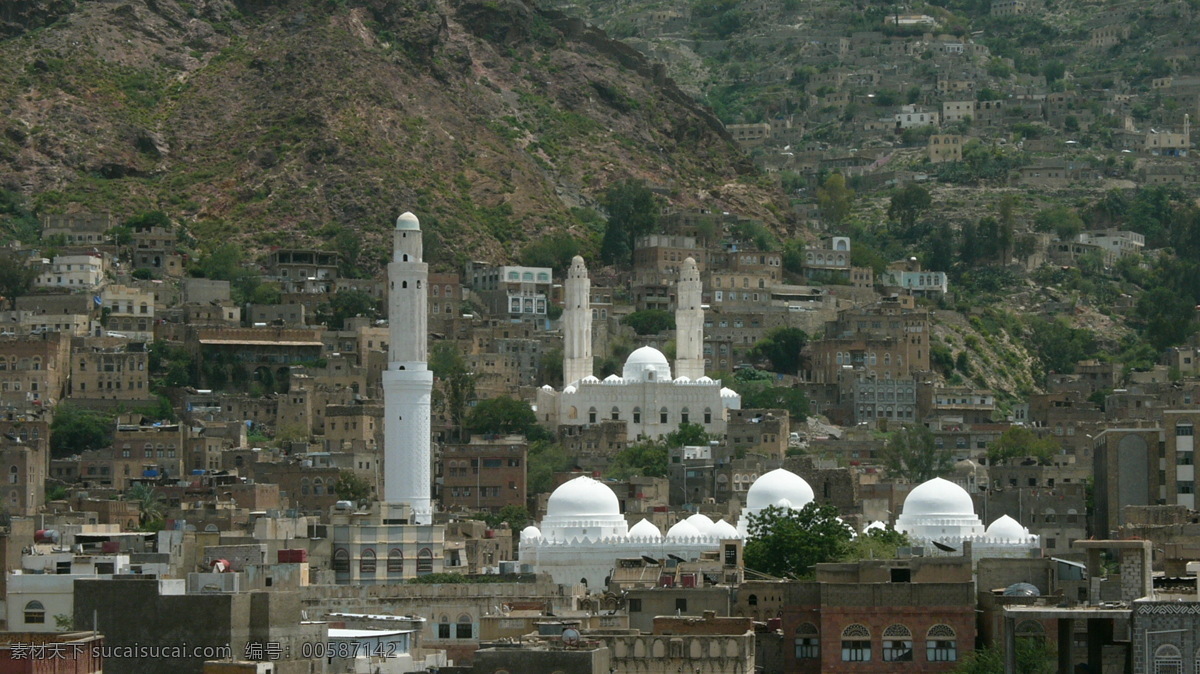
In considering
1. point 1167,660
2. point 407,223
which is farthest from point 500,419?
point 1167,660

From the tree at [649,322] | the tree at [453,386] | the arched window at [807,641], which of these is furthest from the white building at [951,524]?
the tree at [649,322]

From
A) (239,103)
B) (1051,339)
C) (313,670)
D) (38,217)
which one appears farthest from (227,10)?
(313,670)

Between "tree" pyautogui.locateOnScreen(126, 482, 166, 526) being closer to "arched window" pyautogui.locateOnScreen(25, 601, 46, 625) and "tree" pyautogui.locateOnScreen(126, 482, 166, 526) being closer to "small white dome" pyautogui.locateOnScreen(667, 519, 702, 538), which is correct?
"small white dome" pyautogui.locateOnScreen(667, 519, 702, 538)

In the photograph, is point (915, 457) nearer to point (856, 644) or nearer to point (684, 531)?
point (684, 531)

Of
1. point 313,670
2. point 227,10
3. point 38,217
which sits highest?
point 227,10

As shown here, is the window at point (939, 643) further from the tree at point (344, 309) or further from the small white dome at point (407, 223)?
the tree at point (344, 309)

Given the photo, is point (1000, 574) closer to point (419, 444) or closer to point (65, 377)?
point (419, 444)
